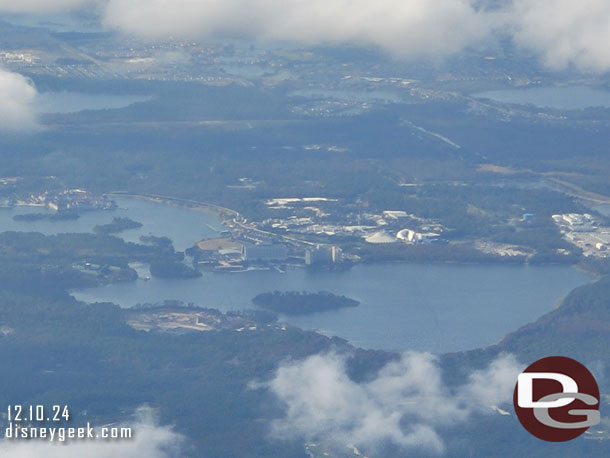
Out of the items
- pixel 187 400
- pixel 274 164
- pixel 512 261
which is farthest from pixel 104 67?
pixel 187 400

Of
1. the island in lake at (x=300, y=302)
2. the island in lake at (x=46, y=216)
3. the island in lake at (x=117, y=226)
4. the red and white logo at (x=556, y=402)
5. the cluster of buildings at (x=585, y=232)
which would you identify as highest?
the island in lake at (x=46, y=216)

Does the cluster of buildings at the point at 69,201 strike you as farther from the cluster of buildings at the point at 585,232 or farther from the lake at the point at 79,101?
the lake at the point at 79,101

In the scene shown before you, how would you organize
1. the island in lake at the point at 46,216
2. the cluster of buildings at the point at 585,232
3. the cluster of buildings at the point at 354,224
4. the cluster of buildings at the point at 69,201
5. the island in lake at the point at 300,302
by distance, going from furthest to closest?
the cluster of buildings at the point at 69,201, the island in lake at the point at 46,216, the cluster of buildings at the point at 354,224, the cluster of buildings at the point at 585,232, the island in lake at the point at 300,302

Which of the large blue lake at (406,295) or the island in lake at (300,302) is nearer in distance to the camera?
the large blue lake at (406,295)

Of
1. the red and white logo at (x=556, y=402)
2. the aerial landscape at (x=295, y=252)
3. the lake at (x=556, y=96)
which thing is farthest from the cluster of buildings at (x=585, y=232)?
the lake at (x=556, y=96)

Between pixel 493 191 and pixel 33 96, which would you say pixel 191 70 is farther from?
pixel 493 191

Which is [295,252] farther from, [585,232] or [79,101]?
[79,101]

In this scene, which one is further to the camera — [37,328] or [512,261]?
[512,261]

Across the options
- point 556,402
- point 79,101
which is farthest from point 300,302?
point 79,101
